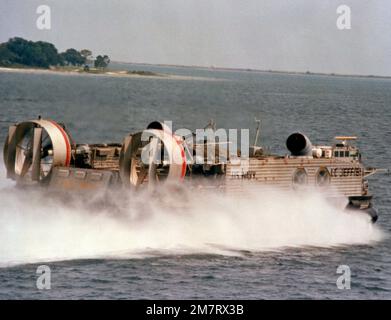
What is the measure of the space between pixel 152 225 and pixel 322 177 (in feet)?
31.0

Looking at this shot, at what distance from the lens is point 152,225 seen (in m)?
40.8

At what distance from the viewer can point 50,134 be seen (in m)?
42.9

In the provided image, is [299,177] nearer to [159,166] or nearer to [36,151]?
[159,166]

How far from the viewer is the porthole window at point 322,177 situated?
4656cm

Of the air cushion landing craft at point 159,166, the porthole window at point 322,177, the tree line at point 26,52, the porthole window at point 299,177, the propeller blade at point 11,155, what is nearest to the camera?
the air cushion landing craft at point 159,166

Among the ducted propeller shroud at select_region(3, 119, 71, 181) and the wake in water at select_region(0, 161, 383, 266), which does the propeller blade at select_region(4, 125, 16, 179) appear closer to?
the ducted propeller shroud at select_region(3, 119, 71, 181)

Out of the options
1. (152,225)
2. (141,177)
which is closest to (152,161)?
(141,177)

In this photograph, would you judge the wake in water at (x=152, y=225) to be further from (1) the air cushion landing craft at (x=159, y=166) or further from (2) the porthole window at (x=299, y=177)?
(1) the air cushion landing craft at (x=159, y=166)

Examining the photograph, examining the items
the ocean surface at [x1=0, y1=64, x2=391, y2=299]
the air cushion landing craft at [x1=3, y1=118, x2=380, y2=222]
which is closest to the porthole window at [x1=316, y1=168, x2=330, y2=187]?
the air cushion landing craft at [x1=3, y1=118, x2=380, y2=222]

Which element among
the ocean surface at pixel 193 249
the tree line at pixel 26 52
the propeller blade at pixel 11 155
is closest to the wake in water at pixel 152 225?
the ocean surface at pixel 193 249

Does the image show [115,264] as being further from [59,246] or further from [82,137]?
[82,137]

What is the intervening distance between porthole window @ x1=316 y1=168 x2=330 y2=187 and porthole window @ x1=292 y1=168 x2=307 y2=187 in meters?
0.93

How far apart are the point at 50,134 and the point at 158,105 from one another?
229 feet

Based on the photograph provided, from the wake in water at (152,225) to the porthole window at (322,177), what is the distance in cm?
123
